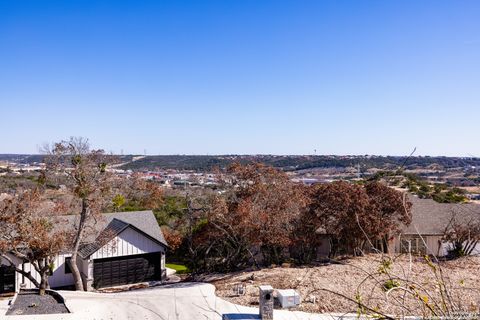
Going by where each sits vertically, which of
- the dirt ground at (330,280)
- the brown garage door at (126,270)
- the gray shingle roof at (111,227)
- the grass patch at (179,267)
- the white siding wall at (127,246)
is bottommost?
the grass patch at (179,267)

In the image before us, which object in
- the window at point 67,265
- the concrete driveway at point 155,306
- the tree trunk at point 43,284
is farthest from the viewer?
the window at point 67,265

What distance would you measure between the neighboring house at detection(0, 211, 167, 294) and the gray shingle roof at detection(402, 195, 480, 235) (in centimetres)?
1378

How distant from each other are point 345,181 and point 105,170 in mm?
12210

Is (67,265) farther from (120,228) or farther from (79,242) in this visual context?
(120,228)

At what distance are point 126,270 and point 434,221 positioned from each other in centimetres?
1791

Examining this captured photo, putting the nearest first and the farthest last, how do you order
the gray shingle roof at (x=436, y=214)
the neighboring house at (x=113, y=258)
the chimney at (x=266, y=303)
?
the chimney at (x=266, y=303) < the neighboring house at (x=113, y=258) < the gray shingle roof at (x=436, y=214)

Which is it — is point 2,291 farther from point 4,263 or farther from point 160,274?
point 160,274

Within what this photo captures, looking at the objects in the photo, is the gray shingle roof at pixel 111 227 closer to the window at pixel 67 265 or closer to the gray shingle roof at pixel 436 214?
the window at pixel 67 265

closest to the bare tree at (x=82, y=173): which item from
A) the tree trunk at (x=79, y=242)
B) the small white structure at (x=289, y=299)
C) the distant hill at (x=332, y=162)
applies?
the tree trunk at (x=79, y=242)

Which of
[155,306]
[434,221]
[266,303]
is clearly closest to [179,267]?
[155,306]

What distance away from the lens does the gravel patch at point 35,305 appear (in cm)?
1502

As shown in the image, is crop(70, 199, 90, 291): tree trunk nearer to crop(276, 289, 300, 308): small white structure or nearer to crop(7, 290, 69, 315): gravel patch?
crop(7, 290, 69, 315): gravel patch

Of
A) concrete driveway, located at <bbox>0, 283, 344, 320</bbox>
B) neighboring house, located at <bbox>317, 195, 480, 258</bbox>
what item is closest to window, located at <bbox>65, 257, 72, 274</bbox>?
concrete driveway, located at <bbox>0, 283, 344, 320</bbox>

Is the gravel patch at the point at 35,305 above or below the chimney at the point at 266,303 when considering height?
below
